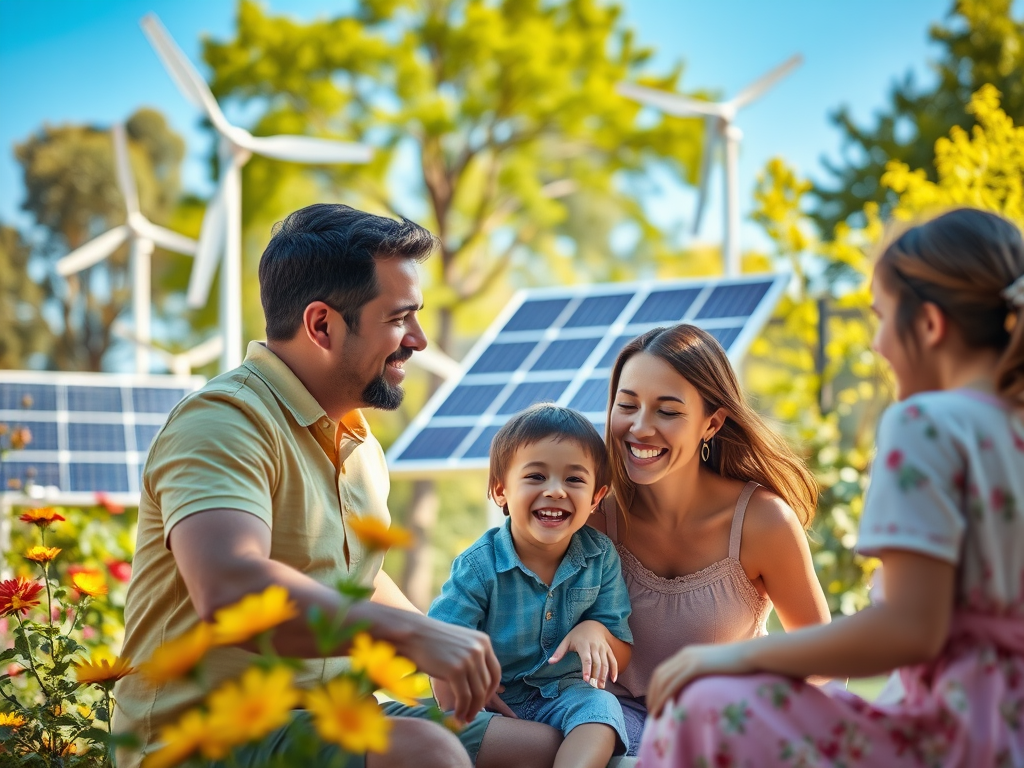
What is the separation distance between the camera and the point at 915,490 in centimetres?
177

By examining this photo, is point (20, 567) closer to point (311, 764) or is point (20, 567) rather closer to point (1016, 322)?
point (311, 764)

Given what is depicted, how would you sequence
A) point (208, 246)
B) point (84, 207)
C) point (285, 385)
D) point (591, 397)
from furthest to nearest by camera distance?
point (84, 207) < point (208, 246) < point (591, 397) < point (285, 385)

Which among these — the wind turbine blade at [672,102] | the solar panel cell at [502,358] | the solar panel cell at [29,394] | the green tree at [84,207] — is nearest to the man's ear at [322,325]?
the solar panel cell at [502,358]

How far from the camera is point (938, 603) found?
5.74 ft

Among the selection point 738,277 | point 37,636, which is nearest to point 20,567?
point 37,636

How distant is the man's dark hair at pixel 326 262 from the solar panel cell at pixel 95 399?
6.37 metres

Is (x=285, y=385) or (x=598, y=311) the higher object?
(x=598, y=311)

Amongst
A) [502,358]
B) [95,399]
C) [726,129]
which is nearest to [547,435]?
[502,358]

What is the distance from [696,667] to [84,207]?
947 inches

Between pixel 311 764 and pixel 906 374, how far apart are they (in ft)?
3.83

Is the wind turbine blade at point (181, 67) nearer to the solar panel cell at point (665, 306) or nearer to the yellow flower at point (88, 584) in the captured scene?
the solar panel cell at point (665, 306)

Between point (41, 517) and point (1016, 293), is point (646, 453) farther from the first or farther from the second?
point (41, 517)

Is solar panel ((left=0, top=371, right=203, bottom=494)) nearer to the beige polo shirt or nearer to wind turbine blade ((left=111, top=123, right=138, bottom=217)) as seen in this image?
wind turbine blade ((left=111, top=123, right=138, bottom=217))

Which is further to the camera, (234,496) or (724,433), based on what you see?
(724,433)
